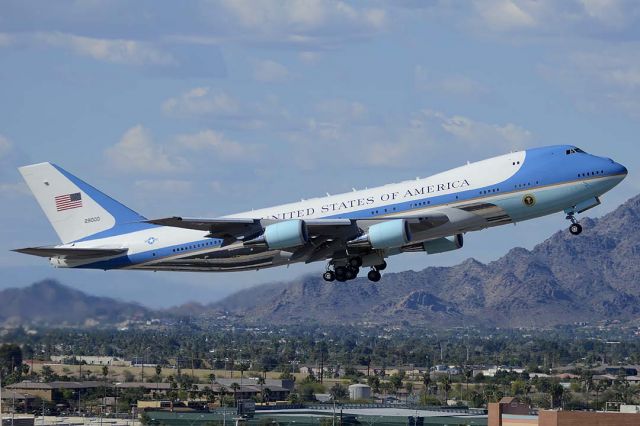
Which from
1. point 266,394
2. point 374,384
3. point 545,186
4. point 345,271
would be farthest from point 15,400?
point 545,186

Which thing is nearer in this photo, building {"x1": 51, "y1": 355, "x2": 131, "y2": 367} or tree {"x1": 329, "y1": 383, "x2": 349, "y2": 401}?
tree {"x1": 329, "y1": 383, "x2": 349, "y2": 401}

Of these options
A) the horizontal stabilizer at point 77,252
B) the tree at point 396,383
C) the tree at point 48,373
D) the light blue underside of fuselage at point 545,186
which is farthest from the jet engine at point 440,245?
the tree at point 396,383

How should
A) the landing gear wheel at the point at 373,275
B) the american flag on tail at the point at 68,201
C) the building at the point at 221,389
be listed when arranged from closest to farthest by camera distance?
the landing gear wheel at the point at 373,275, the american flag on tail at the point at 68,201, the building at the point at 221,389

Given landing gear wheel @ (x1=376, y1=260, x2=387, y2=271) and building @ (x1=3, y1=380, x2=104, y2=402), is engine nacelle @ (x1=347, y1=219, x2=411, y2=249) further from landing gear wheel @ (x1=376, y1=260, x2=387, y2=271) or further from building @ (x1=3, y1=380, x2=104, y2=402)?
building @ (x1=3, y1=380, x2=104, y2=402)

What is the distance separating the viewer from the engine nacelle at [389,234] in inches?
3002

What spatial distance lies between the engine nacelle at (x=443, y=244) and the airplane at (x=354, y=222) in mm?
59

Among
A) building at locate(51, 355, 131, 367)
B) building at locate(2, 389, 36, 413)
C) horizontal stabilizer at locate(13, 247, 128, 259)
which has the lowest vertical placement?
building at locate(2, 389, 36, 413)

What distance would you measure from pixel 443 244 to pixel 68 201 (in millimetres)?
23692

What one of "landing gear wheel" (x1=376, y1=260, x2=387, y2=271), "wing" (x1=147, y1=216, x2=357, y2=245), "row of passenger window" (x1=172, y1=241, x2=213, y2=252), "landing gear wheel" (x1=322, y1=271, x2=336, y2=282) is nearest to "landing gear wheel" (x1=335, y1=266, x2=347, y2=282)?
"landing gear wheel" (x1=322, y1=271, x2=336, y2=282)

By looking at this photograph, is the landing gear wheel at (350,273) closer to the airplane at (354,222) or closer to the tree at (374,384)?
the airplane at (354,222)

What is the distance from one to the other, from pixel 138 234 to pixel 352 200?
1363 centimetres

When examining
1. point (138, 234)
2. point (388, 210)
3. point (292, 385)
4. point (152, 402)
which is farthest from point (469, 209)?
point (292, 385)

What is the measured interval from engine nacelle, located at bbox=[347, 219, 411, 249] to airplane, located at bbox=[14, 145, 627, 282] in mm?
54

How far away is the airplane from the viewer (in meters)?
75.5
